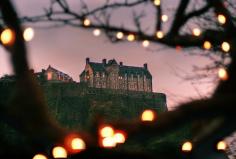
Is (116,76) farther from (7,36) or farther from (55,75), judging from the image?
(7,36)

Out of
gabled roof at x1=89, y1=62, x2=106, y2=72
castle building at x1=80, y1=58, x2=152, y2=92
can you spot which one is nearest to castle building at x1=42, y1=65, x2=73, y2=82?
castle building at x1=80, y1=58, x2=152, y2=92

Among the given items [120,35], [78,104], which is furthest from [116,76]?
[120,35]

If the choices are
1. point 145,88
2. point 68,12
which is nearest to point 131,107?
point 145,88

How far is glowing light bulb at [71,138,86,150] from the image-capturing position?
5.72 feet

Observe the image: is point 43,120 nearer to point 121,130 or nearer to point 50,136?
point 50,136

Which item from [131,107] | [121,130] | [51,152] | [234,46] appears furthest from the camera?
[131,107]

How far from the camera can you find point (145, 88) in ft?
298

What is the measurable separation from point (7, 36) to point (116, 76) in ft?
285

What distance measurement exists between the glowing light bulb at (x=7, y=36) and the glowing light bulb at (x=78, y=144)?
592 millimetres

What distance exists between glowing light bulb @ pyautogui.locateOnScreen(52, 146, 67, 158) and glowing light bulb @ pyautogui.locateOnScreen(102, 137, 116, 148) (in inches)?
8.2

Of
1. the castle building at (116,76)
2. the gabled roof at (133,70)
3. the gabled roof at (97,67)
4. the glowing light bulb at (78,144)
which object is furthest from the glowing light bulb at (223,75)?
the gabled roof at (133,70)

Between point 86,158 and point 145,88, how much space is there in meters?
89.2

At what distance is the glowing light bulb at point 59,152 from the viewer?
1.71 metres

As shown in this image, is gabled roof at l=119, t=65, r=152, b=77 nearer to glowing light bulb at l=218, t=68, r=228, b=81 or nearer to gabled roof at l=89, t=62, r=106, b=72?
gabled roof at l=89, t=62, r=106, b=72
